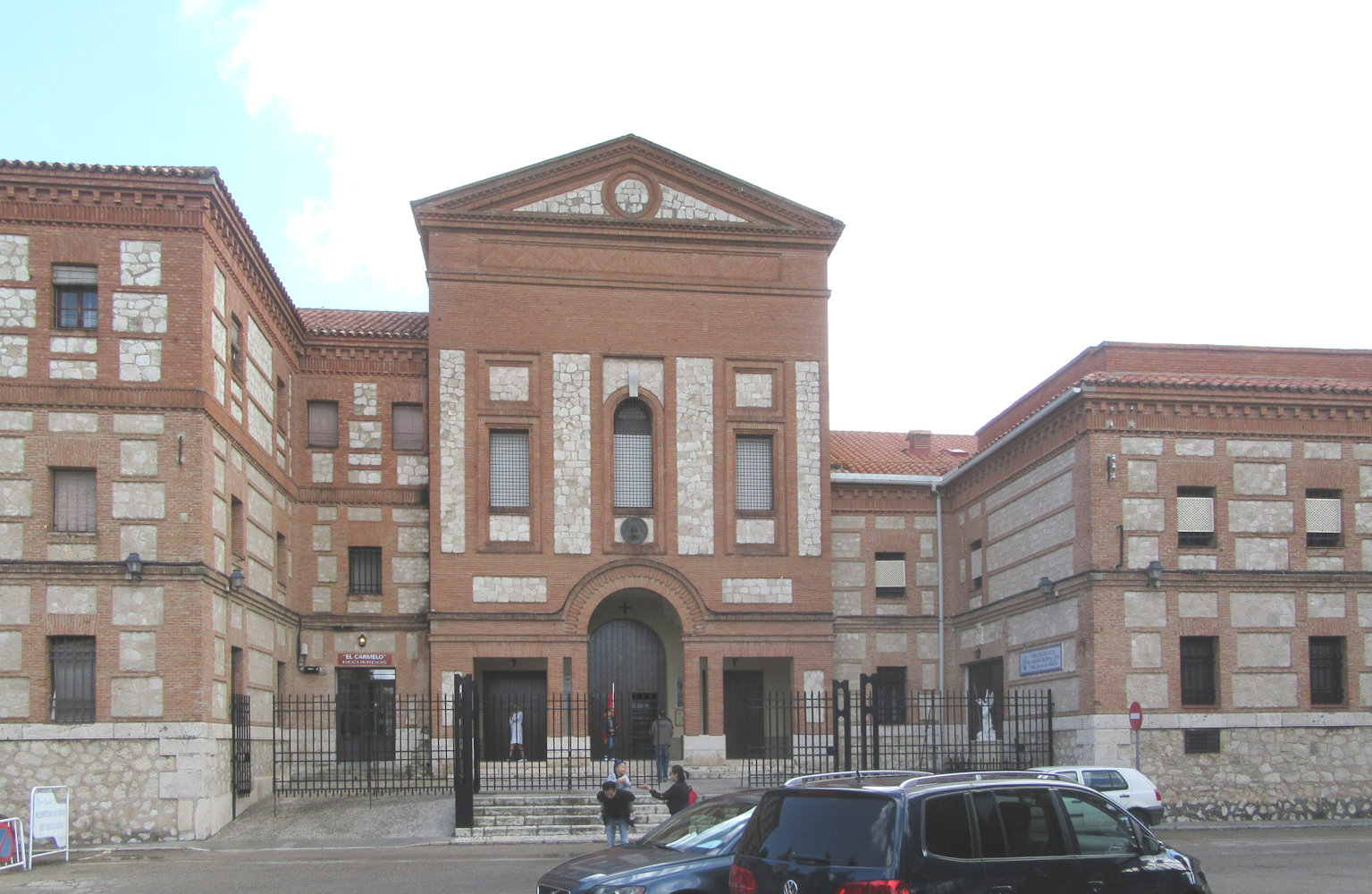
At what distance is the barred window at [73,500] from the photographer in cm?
2273

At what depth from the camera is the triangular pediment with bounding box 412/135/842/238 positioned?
103 ft

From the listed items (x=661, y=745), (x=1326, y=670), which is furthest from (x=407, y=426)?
(x=1326, y=670)

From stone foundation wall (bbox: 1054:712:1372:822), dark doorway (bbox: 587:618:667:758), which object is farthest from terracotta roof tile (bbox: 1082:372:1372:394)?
dark doorway (bbox: 587:618:667:758)

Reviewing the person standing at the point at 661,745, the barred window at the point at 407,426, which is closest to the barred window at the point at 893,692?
the person standing at the point at 661,745

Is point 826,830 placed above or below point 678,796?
above

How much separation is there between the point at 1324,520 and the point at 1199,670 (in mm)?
4096

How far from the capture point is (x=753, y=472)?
3219cm

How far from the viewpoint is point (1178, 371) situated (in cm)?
2823

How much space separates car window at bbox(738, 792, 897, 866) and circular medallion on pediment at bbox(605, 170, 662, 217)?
74.8 feet

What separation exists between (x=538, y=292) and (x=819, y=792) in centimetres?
2247

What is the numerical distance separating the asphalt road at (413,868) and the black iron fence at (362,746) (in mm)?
5497

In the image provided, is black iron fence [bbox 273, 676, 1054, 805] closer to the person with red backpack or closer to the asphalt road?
the asphalt road

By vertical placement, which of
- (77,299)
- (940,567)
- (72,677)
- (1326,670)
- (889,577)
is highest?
(77,299)

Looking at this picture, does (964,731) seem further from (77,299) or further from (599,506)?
(77,299)
